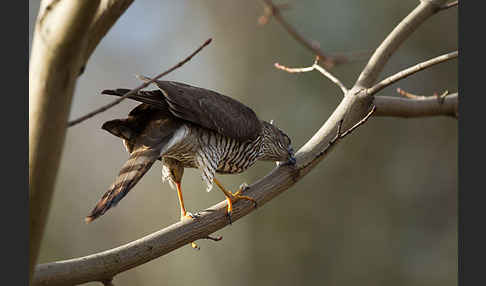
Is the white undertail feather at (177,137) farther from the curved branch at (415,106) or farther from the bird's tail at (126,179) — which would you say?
the curved branch at (415,106)

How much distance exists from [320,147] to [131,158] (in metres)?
1.00

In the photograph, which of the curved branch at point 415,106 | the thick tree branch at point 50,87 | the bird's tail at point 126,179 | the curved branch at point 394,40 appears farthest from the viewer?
the curved branch at point 415,106

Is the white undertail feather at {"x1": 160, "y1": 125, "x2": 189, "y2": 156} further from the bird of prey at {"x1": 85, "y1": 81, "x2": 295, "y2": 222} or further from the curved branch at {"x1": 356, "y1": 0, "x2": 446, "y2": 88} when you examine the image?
the curved branch at {"x1": 356, "y1": 0, "x2": 446, "y2": 88}

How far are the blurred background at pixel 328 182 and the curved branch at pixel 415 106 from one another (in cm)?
455

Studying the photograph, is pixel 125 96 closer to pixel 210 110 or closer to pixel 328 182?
pixel 210 110

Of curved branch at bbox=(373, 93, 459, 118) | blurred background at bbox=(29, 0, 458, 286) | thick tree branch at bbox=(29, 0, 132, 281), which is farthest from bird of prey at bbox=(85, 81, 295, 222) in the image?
blurred background at bbox=(29, 0, 458, 286)

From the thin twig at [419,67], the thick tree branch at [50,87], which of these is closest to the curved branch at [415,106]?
the thin twig at [419,67]

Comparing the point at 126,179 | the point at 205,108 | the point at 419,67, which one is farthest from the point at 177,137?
the point at 419,67

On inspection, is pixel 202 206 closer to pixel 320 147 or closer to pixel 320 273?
pixel 320 273

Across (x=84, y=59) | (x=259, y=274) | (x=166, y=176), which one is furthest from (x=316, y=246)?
(x=84, y=59)

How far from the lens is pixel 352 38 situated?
27.6ft

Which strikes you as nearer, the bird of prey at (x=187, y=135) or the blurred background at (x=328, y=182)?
the bird of prey at (x=187, y=135)

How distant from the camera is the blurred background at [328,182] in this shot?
8.23 metres

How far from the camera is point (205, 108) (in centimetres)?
283
